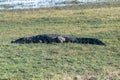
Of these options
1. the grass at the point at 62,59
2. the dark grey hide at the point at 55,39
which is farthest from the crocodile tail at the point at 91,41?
the grass at the point at 62,59

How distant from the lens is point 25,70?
784 centimetres

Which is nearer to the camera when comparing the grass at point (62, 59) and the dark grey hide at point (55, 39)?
the grass at point (62, 59)

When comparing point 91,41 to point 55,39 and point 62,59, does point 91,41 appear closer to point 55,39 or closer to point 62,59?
point 55,39

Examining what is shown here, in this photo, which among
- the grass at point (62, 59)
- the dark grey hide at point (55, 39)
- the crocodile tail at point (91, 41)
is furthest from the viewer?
the dark grey hide at point (55, 39)

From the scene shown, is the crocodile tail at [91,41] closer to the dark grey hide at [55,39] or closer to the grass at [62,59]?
the dark grey hide at [55,39]

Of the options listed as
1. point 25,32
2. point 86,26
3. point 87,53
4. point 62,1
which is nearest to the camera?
point 87,53

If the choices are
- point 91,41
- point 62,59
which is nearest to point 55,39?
point 91,41

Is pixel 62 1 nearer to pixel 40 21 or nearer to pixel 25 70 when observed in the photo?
pixel 40 21

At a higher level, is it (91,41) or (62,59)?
(62,59)

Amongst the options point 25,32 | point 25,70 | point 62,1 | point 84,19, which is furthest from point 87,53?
point 62,1

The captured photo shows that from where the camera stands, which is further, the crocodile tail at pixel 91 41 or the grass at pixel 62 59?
the crocodile tail at pixel 91 41

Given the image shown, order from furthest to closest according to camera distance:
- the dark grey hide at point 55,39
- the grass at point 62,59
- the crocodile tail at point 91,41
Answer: the dark grey hide at point 55,39
the crocodile tail at point 91,41
the grass at point 62,59

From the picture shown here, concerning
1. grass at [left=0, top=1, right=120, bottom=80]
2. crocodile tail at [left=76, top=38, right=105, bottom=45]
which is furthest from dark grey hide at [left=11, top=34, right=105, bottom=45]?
grass at [left=0, top=1, right=120, bottom=80]

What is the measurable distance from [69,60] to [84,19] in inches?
401
